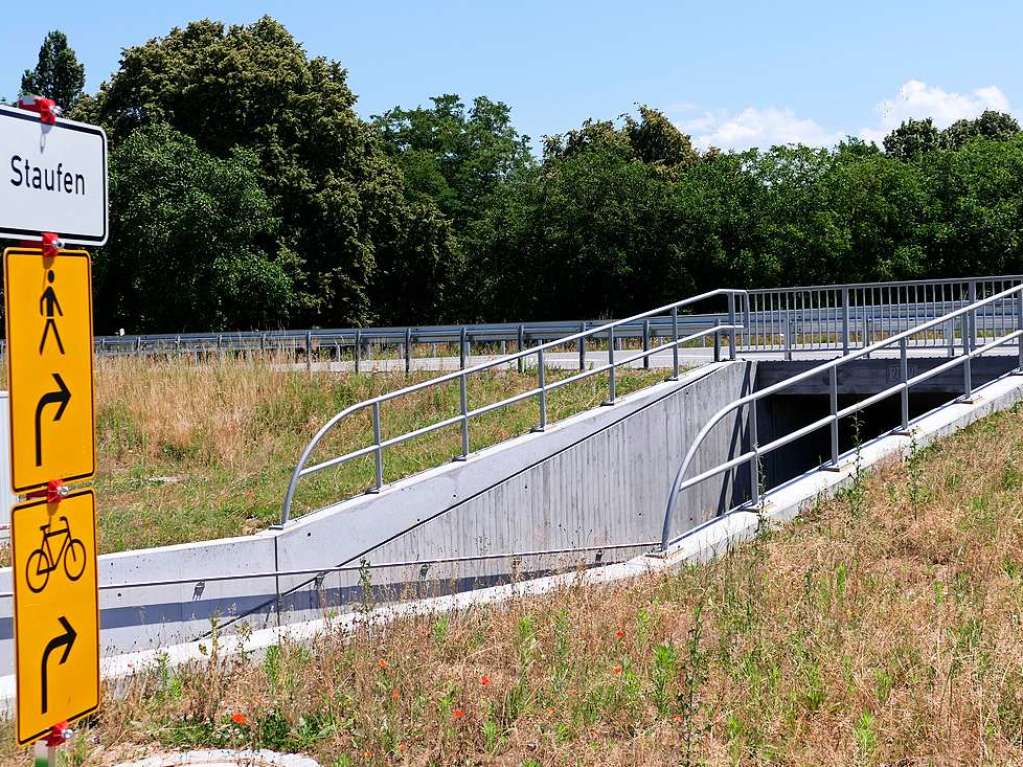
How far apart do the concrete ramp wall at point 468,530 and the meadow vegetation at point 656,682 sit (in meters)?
1.19

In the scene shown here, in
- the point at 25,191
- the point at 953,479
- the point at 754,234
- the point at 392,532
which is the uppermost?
the point at 754,234

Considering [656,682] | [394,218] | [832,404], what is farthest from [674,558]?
[394,218]

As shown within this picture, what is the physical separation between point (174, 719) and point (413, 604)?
2.06 m

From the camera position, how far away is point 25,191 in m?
3.70

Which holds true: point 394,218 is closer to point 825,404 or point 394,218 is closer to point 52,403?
point 825,404

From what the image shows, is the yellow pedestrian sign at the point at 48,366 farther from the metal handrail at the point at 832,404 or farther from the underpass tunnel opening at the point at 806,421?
the underpass tunnel opening at the point at 806,421

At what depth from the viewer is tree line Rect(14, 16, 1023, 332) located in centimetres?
3528

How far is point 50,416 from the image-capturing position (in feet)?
12.1

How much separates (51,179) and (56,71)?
7137 centimetres

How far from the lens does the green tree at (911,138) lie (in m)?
62.5

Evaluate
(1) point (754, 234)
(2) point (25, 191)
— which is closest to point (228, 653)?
(2) point (25, 191)

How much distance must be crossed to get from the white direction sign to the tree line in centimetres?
3095

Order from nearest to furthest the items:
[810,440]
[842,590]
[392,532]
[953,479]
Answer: [842,590], [953,479], [392,532], [810,440]

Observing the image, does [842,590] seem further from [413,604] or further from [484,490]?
[484,490]
